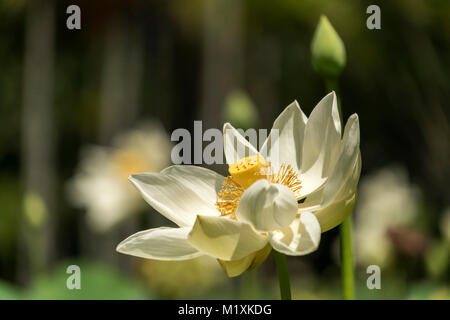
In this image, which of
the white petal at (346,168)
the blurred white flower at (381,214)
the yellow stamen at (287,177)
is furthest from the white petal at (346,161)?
the blurred white flower at (381,214)

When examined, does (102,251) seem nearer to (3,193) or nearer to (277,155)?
(3,193)

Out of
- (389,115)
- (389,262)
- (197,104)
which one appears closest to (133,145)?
(389,262)

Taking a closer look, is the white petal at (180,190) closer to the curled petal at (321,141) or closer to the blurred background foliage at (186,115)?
the curled petal at (321,141)

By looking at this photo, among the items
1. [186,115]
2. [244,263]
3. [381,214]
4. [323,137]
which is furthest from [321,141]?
[186,115]

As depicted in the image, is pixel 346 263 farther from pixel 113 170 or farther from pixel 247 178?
pixel 113 170

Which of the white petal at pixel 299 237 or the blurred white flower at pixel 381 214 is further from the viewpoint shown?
the blurred white flower at pixel 381 214
